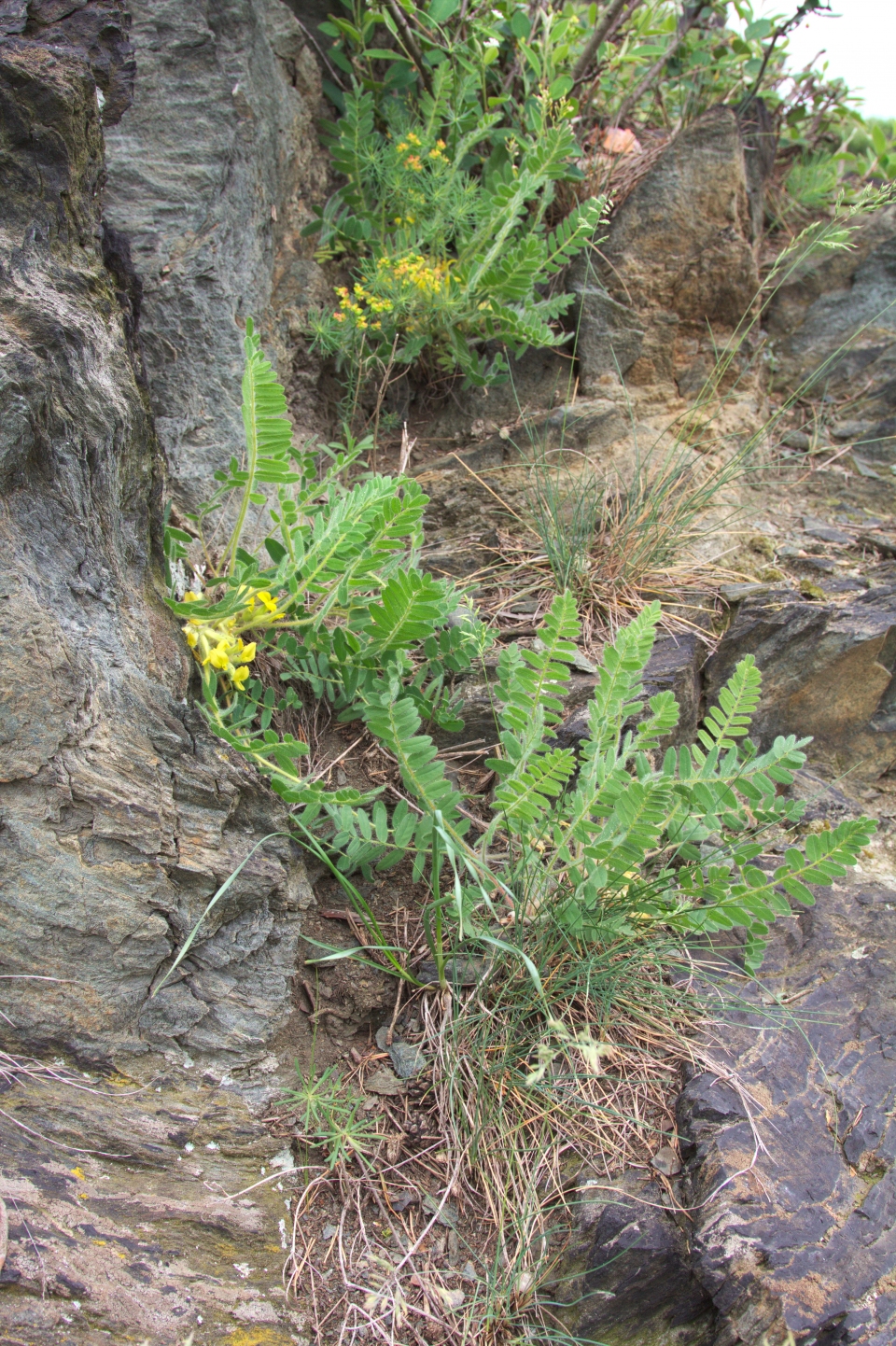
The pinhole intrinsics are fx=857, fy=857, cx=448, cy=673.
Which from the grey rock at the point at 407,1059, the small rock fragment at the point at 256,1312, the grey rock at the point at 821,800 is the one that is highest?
the grey rock at the point at 821,800

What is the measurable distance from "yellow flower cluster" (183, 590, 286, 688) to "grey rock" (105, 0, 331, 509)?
59 centimetres

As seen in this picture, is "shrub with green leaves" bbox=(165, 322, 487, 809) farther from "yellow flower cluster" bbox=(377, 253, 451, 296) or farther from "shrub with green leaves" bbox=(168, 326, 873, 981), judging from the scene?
"yellow flower cluster" bbox=(377, 253, 451, 296)

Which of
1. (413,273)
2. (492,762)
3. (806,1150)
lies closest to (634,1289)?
(806,1150)

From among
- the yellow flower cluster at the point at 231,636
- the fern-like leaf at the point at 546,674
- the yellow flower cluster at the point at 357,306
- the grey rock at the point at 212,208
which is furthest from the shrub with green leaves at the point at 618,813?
the yellow flower cluster at the point at 357,306

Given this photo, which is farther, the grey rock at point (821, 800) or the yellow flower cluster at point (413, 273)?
the yellow flower cluster at point (413, 273)

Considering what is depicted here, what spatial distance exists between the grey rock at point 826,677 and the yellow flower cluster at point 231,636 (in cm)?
144

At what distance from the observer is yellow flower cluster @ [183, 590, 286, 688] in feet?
6.57

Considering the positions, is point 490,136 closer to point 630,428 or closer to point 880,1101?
point 630,428

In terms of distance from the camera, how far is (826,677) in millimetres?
2764

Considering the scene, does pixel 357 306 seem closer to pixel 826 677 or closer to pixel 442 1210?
pixel 826 677

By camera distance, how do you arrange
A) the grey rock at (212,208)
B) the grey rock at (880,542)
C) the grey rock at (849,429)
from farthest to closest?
the grey rock at (849,429) < the grey rock at (880,542) < the grey rock at (212,208)

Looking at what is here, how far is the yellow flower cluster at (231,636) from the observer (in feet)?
6.57

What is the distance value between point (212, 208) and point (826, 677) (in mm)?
2535

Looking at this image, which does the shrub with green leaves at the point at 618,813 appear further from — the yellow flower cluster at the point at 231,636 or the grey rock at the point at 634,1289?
the grey rock at the point at 634,1289
